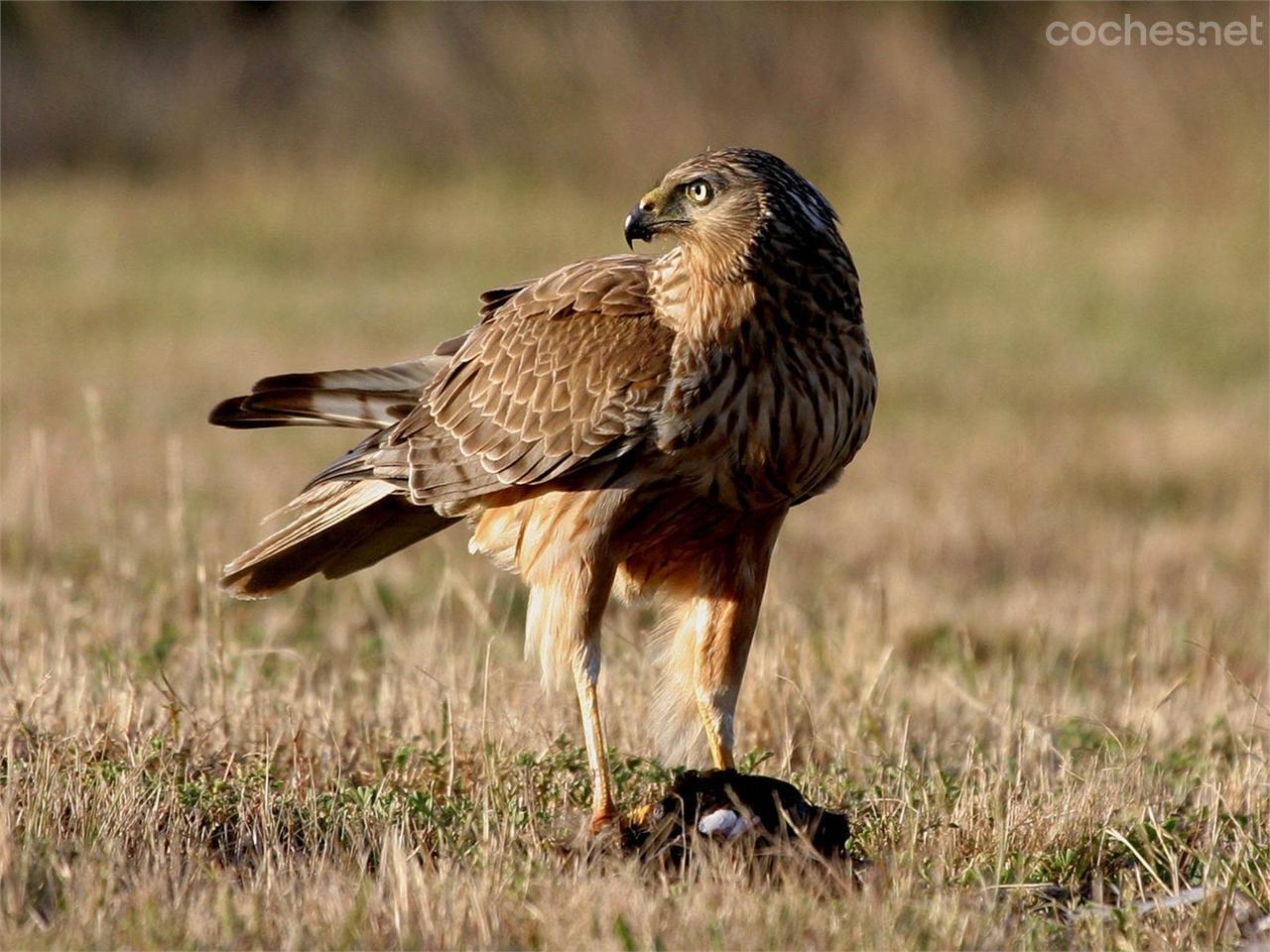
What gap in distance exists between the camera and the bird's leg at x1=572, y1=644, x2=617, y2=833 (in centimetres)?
445

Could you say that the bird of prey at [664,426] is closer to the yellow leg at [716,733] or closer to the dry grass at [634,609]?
the yellow leg at [716,733]

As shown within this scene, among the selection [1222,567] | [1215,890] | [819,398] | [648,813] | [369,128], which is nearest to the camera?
[1215,890]

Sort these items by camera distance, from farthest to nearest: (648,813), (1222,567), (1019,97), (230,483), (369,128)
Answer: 1. (369,128)
2. (1019,97)
3. (230,483)
4. (1222,567)
5. (648,813)

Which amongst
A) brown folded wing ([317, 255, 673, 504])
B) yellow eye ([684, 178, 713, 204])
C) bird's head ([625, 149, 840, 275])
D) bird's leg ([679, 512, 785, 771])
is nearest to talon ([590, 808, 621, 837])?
bird's leg ([679, 512, 785, 771])

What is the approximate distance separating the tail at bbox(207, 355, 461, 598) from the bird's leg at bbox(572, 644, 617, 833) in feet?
2.81

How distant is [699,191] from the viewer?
466cm

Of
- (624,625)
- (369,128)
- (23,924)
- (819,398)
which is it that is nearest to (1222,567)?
(624,625)

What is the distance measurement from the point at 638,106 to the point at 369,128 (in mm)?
3015

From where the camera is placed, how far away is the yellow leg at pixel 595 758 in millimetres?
4449

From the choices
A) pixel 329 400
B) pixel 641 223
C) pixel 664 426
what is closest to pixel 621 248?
pixel 329 400

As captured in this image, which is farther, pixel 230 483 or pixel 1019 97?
pixel 1019 97

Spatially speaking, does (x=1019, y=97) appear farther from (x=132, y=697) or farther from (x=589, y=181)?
(x=132, y=697)

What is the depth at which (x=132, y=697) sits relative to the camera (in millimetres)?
4836

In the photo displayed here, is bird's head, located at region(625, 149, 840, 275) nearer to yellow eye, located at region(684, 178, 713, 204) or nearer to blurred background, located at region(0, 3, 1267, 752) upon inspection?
yellow eye, located at region(684, 178, 713, 204)
